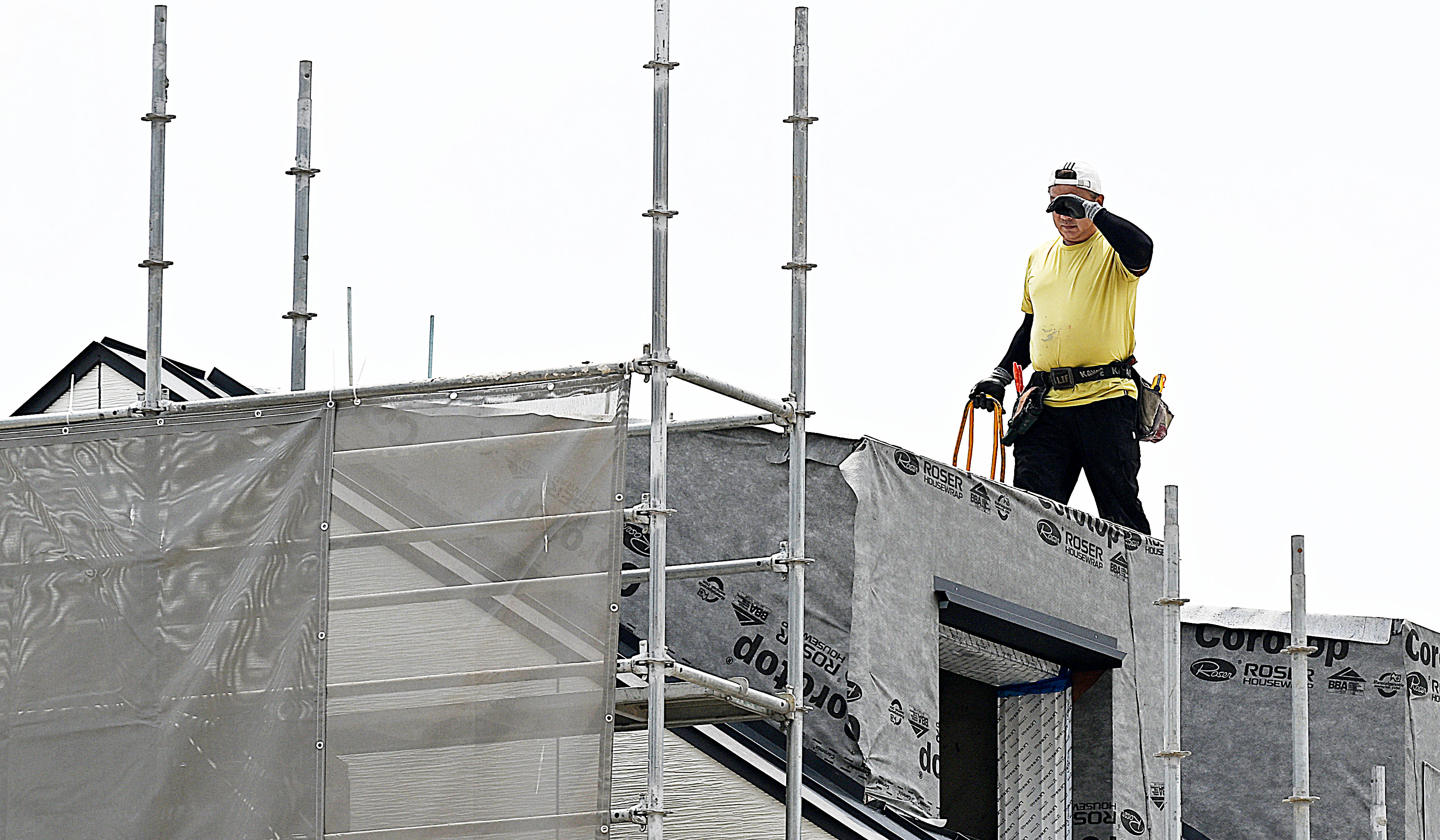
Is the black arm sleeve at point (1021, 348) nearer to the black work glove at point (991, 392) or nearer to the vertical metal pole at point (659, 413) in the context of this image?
the black work glove at point (991, 392)

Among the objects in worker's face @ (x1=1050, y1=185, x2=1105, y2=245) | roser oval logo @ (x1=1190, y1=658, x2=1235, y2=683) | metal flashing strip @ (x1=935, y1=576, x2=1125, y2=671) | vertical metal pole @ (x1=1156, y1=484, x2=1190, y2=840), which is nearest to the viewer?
vertical metal pole @ (x1=1156, y1=484, x2=1190, y2=840)

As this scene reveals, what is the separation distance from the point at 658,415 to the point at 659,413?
0.01 metres

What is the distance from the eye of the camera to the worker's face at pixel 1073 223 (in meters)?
14.1

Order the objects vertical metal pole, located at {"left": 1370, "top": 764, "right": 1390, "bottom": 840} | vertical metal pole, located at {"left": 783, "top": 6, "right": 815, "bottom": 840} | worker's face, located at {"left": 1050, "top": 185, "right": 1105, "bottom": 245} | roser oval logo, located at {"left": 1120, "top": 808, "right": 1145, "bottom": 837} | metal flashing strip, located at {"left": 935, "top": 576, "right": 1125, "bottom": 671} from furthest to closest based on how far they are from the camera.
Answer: worker's face, located at {"left": 1050, "top": 185, "right": 1105, "bottom": 245} < roser oval logo, located at {"left": 1120, "top": 808, "right": 1145, "bottom": 837} < metal flashing strip, located at {"left": 935, "top": 576, "right": 1125, "bottom": 671} < vertical metal pole, located at {"left": 1370, "top": 764, "right": 1390, "bottom": 840} < vertical metal pole, located at {"left": 783, "top": 6, "right": 815, "bottom": 840}

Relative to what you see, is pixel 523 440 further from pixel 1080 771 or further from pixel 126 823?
pixel 1080 771

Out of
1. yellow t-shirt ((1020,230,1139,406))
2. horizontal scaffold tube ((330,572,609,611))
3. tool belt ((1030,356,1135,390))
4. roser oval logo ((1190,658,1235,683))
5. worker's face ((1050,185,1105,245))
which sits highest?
worker's face ((1050,185,1105,245))

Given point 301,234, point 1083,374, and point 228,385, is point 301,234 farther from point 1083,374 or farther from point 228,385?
point 1083,374

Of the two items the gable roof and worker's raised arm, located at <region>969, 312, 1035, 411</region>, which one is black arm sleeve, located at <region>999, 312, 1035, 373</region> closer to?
worker's raised arm, located at <region>969, 312, 1035, 411</region>

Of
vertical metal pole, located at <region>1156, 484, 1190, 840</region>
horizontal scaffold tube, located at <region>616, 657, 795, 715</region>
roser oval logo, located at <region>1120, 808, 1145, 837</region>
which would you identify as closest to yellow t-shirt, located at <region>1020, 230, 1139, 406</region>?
roser oval logo, located at <region>1120, 808, 1145, 837</region>

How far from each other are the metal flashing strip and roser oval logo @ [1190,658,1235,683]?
2283 millimetres

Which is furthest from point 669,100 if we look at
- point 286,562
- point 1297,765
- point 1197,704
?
point 1197,704

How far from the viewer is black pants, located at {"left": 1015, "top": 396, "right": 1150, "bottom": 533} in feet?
46.5

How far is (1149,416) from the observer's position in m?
14.4

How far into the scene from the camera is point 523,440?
941 cm
